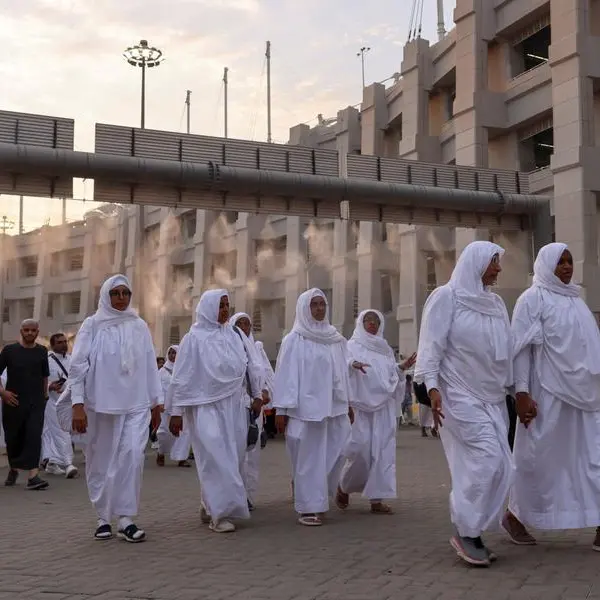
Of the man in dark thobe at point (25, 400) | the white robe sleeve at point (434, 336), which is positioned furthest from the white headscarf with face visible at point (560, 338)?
the man in dark thobe at point (25, 400)

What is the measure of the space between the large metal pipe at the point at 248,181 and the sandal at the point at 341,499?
1180 centimetres

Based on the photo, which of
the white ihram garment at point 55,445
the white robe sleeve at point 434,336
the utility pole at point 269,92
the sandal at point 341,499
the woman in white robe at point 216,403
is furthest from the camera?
the utility pole at point 269,92

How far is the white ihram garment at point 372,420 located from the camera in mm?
8641

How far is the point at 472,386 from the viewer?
6.11m

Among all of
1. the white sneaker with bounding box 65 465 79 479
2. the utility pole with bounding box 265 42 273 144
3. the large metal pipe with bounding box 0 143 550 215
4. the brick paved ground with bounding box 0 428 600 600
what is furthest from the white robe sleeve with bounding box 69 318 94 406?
the utility pole with bounding box 265 42 273 144

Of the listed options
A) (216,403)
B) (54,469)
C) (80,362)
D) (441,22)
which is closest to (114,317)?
(80,362)

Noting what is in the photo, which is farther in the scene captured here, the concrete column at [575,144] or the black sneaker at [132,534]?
the concrete column at [575,144]

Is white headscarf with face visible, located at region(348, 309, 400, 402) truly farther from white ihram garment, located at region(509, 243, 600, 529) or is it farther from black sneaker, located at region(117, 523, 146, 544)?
black sneaker, located at region(117, 523, 146, 544)

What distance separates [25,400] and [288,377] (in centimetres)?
443

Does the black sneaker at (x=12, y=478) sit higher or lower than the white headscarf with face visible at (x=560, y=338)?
lower

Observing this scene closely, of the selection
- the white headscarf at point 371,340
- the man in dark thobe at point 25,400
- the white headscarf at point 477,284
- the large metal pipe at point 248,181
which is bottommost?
→ the man in dark thobe at point 25,400

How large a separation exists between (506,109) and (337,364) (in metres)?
21.5

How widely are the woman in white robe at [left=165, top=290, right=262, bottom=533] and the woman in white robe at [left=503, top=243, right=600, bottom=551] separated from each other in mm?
2338

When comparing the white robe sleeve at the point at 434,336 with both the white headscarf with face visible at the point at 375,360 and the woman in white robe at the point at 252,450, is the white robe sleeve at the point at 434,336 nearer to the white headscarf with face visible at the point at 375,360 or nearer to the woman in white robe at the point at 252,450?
the woman in white robe at the point at 252,450
